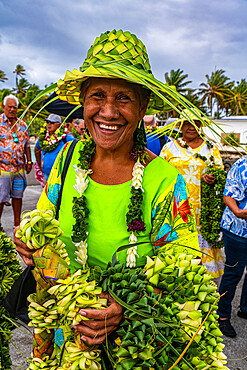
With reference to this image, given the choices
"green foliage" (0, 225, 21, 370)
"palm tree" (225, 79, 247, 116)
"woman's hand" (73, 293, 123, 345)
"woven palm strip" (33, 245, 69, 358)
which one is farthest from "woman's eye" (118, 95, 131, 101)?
"palm tree" (225, 79, 247, 116)

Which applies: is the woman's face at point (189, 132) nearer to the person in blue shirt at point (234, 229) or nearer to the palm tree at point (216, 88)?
the person in blue shirt at point (234, 229)

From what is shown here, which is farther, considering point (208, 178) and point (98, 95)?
point (208, 178)

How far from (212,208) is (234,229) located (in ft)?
2.68

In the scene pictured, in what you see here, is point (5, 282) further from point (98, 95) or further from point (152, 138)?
point (152, 138)

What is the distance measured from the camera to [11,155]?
5113 millimetres

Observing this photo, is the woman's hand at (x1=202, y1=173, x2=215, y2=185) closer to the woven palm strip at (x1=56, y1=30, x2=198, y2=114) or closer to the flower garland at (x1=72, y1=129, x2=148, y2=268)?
the flower garland at (x1=72, y1=129, x2=148, y2=268)

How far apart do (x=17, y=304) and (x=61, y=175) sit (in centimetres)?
64

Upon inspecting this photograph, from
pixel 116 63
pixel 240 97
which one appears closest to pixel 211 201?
pixel 116 63

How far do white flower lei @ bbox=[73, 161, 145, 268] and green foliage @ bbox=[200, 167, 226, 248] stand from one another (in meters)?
2.32

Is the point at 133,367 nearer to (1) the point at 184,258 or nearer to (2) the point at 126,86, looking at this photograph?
(1) the point at 184,258

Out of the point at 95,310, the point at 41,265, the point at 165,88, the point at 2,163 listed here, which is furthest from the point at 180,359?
the point at 2,163

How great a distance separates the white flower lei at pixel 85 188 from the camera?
132cm

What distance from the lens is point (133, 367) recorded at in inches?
37.4

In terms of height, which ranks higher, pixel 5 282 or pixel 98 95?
pixel 98 95
